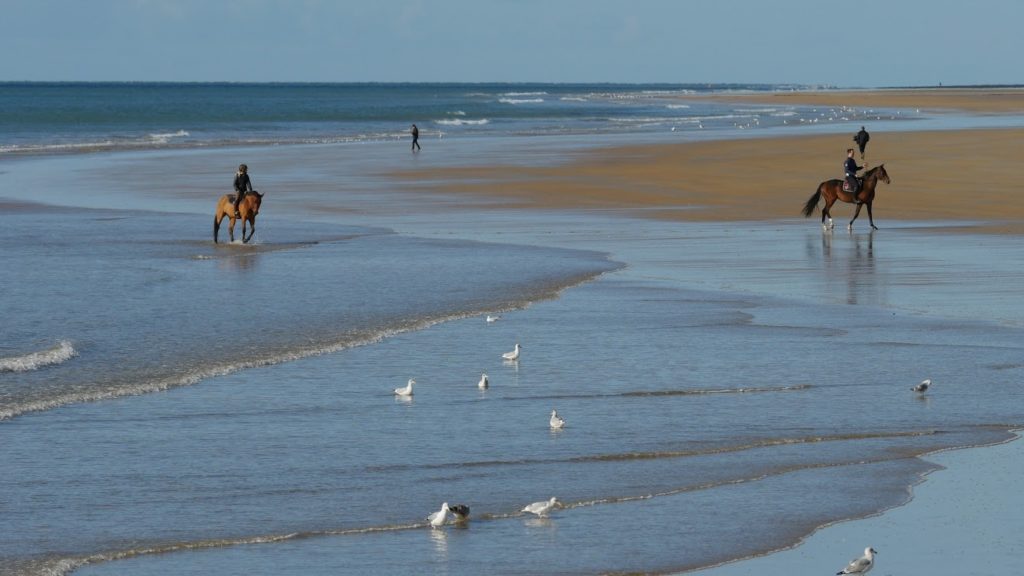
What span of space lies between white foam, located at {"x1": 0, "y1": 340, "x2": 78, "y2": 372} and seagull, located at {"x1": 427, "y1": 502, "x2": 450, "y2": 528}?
5.58 m

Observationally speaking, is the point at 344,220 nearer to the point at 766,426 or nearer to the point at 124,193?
the point at 124,193

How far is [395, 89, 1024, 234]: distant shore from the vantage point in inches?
1107

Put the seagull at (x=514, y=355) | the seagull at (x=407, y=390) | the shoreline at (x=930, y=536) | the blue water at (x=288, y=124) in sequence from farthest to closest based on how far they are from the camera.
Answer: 1. the blue water at (x=288, y=124)
2. the seagull at (x=514, y=355)
3. the seagull at (x=407, y=390)
4. the shoreline at (x=930, y=536)

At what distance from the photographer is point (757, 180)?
114 ft

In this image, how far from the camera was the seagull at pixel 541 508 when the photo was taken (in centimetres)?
821

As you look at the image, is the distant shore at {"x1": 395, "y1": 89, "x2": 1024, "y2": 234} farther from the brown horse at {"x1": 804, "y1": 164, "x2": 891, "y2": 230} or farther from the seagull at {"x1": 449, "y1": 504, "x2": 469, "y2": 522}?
the seagull at {"x1": 449, "y1": 504, "x2": 469, "y2": 522}

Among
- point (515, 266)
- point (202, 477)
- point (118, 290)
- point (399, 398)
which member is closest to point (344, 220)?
point (515, 266)

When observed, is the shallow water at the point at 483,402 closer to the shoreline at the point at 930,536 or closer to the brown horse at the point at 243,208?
the shoreline at the point at 930,536

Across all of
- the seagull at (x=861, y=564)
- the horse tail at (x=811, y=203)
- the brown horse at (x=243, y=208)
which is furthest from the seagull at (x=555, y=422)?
the horse tail at (x=811, y=203)

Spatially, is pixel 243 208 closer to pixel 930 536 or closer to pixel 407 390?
pixel 407 390

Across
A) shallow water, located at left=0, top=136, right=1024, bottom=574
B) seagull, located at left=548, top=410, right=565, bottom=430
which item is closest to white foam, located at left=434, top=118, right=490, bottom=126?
shallow water, located at left=0, top=136, right=1024, bottom=574

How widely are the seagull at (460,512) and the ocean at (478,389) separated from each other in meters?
0.08

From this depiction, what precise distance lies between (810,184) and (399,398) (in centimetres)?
2360

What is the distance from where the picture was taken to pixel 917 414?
1082 cm
